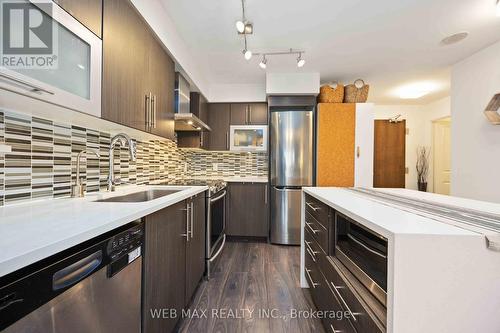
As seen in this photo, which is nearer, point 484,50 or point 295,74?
point 484,50

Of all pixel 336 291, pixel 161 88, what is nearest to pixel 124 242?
pixel 336 291

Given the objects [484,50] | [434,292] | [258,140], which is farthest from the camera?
[258,140]

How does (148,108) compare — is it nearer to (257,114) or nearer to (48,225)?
(48,225)

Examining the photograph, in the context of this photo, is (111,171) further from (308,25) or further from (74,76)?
(308,25)

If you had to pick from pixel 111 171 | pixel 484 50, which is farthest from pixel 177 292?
pixel 484 50

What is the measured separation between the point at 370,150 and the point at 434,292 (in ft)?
8.90

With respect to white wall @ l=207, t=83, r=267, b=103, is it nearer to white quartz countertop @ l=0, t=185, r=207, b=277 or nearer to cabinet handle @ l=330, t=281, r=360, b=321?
white quartz countertop @ l=0, t=185, r=207, b=277

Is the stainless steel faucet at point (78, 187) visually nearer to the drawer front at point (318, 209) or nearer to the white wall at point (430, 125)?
the drawer front at point (318, 209)

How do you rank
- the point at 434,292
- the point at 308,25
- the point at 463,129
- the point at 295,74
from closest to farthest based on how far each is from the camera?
the point at 434,292, the point at 308,25, the point at 463,129, the point at 295,74

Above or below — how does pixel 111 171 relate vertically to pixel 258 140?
below

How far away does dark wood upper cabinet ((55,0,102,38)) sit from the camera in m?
0.93

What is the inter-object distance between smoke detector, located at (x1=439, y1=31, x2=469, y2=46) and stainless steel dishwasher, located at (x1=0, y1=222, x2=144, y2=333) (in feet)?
10.6

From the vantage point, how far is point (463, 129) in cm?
272

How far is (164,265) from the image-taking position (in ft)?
3.93
